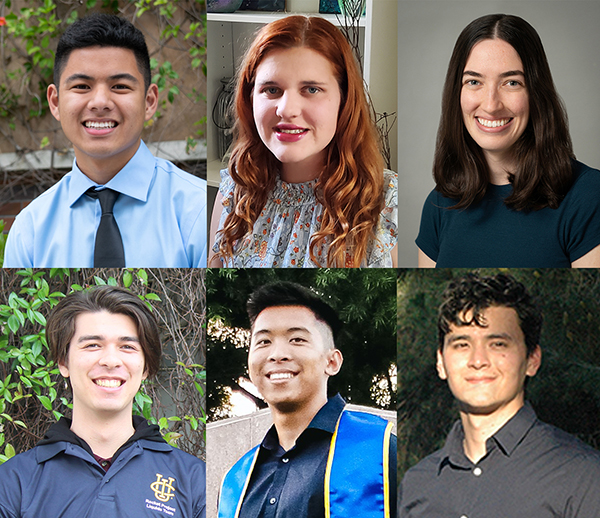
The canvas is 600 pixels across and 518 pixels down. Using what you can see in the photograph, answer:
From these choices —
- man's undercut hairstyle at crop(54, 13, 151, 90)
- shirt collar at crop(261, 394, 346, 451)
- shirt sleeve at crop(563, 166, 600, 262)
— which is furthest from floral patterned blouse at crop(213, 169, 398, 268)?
man's undercut hairstyle at crop(54, 13, 151, 90)

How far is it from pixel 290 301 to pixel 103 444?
947mm

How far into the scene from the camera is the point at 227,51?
2.60 meters

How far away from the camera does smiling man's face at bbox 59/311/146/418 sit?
2.62 meters

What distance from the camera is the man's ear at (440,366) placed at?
255cm

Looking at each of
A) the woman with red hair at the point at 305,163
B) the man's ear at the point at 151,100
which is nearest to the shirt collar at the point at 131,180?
the man's ear at the point at 151,100

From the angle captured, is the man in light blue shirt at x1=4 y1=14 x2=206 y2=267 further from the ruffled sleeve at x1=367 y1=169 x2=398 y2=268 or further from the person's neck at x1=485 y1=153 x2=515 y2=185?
the person's neck at x1=485 y1=153 x2=515 y2=185

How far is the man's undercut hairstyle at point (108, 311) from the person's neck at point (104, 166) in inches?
18.0

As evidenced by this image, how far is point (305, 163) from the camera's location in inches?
101

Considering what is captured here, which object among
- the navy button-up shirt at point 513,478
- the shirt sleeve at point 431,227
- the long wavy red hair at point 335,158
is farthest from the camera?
the shirt sleeve at point 431,227

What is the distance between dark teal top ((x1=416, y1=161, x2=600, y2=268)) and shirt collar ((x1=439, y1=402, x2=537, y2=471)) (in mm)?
577

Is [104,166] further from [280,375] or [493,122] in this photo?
[493,122]

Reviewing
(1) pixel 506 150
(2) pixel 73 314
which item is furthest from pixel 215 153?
(1) pixel 506 150

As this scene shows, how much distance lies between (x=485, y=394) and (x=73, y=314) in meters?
1.67

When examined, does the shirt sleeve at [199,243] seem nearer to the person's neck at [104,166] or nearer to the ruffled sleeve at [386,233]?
the person's neck at [104,166]
